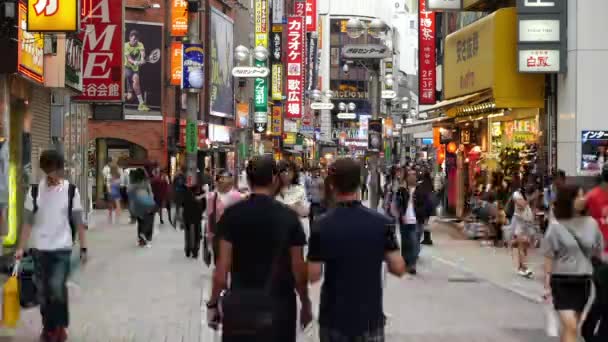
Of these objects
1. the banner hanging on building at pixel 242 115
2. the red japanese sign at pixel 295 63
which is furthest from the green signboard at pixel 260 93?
the red japanese sign at pixel 295 63

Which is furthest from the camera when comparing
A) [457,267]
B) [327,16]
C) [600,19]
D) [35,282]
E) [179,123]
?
[327,16]

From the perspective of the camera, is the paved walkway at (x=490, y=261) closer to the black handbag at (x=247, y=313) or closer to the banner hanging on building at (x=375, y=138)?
the banner hanging on building at (x=375, y=138)

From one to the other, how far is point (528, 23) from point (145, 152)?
25.7 meters

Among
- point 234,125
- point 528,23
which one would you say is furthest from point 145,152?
point 528,23

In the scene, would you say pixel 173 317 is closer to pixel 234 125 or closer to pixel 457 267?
pixel 457 267

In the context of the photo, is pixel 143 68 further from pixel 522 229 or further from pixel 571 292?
→ pixel 571 292

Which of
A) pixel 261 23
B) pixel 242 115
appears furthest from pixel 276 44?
pixel 242 115

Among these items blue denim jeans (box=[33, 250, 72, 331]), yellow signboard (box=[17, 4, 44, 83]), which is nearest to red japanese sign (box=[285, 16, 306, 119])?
yellow signboard (box=[17, 4, 44, 83])

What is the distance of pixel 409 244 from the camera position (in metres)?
16.4

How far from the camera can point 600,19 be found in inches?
802

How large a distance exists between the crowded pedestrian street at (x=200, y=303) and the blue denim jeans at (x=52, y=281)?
826mm

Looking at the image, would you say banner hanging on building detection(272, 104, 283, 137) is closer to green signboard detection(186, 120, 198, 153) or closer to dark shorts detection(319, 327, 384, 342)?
green signboard detection(186, 120, 198, 153)

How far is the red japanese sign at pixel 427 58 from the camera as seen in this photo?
104 feet

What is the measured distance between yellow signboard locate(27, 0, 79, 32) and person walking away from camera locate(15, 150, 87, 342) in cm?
718
